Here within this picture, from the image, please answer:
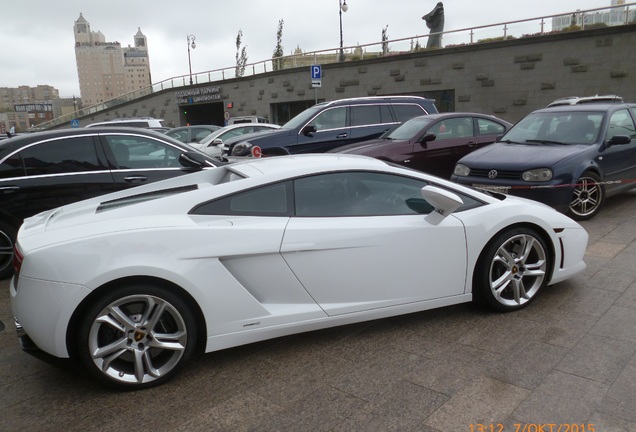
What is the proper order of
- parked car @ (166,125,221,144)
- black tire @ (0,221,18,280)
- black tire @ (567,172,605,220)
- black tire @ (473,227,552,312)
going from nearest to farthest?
black tire @ (473,227,552,312) → black tire @ (0,221,18,280) → black tire @ (567,172,605,220) → parked car @ (166,125,221,144)

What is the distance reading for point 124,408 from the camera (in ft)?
9.44

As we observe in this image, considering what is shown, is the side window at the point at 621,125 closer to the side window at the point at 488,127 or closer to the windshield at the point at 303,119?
the side window at the point at 488,127

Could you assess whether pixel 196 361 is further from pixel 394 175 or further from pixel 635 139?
pixel 635 139

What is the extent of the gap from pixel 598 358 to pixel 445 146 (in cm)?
654

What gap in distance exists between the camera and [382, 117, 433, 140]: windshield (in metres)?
9.35

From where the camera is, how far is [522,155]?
703cm

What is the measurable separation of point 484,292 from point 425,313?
47 cm

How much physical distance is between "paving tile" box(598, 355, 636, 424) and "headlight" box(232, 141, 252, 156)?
7911 millimetres

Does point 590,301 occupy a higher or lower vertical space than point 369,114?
lower

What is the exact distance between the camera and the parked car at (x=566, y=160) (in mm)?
6617

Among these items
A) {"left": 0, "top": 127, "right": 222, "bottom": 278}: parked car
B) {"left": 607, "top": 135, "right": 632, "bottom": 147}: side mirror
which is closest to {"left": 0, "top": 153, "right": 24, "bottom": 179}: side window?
{"left": 0, "top": 127, "right": 222, "bottom": 278}: parked car

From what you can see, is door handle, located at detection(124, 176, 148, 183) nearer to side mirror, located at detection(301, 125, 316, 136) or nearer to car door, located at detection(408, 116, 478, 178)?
car door, located at detection(408, 116, 478, 178)

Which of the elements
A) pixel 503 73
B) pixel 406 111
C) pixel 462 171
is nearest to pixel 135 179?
pixel 462 171

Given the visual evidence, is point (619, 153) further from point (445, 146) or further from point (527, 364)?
point (527, 364)
